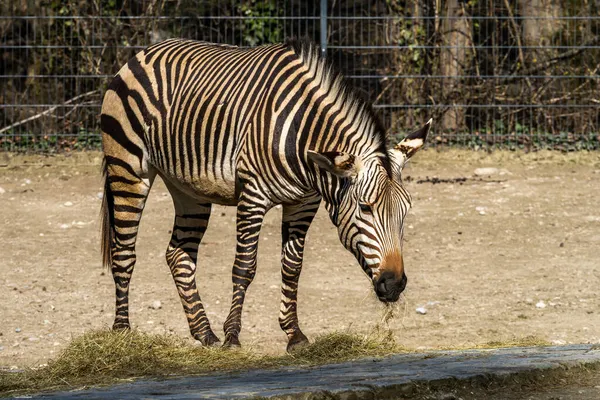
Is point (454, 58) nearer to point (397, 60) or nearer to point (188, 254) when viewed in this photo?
point (397, 60)

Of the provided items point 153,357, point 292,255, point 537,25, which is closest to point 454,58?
point 537,25

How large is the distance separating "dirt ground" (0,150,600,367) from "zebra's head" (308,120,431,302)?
1.05ft

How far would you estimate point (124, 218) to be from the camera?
7977mm

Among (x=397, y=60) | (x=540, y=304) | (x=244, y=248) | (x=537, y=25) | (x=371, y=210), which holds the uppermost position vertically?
(x=537, y=25)

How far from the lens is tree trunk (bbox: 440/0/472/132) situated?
48.9ft

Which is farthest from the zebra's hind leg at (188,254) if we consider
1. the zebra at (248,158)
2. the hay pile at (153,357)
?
the hay pile at (153,357)

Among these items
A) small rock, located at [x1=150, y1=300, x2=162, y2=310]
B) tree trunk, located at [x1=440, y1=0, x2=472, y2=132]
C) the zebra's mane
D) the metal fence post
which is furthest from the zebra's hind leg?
tree trunk, located at [x1=440, y1=0, x2=472, y2=132]

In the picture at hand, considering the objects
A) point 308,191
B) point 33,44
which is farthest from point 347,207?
point 33,44

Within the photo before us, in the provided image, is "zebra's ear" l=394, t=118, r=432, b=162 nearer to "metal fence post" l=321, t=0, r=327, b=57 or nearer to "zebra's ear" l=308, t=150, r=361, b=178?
"zebra's ear" l=308, t=150, r=361, b=178

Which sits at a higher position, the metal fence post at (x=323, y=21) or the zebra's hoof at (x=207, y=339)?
the metal fence post at (x=323, y=21)

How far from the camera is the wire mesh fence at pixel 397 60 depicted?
48.8 feet

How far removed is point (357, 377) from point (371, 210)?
59.0 inches

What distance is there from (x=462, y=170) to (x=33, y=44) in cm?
600

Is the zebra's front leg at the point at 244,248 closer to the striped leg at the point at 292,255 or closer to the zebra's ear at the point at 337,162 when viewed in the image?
the striped leg at the point at 292,255
